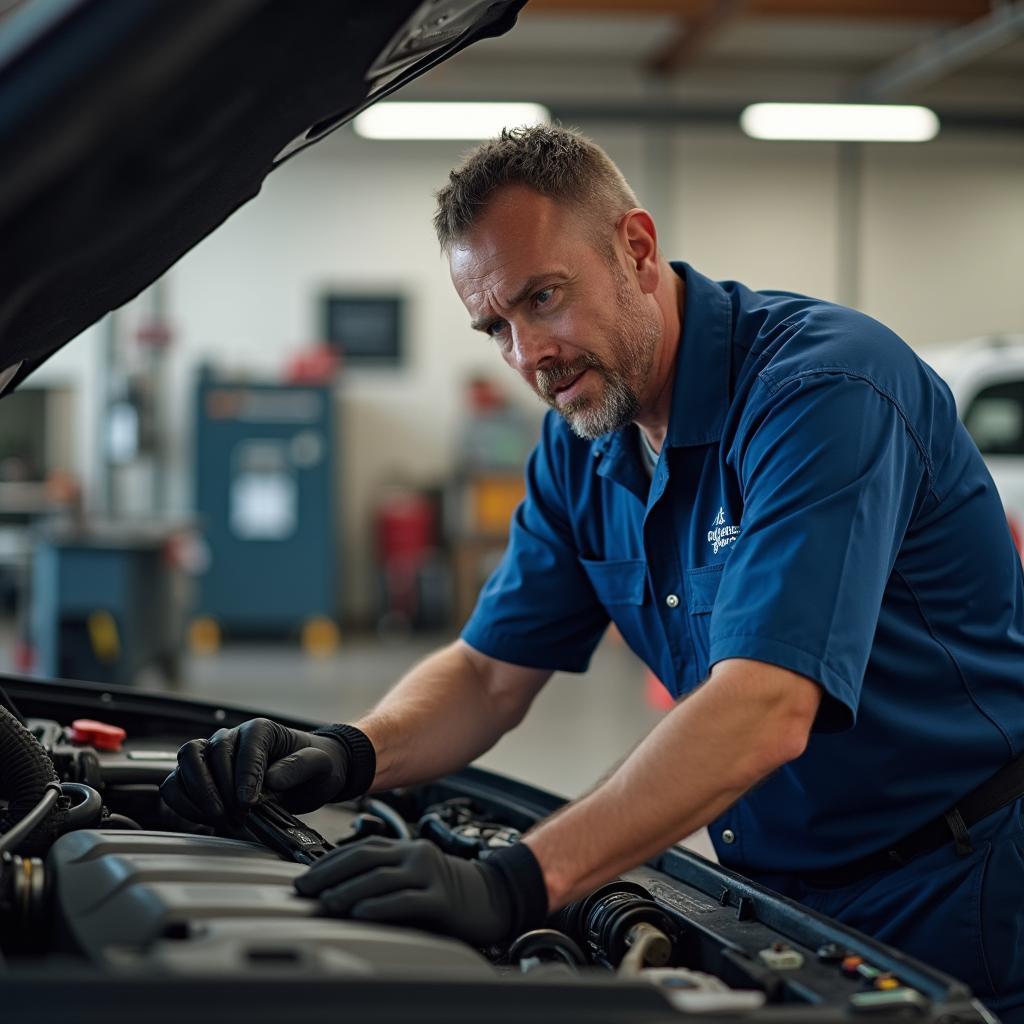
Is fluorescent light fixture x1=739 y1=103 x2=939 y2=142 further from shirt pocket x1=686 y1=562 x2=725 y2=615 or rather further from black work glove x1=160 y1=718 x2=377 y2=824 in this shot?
black work glove x1=160 y1=718 x2=377 y2=824

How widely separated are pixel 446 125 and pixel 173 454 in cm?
327

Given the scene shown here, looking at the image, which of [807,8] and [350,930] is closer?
[350,930]

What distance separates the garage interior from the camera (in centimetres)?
870

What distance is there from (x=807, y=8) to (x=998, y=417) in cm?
322

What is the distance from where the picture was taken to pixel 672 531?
161 centimetres

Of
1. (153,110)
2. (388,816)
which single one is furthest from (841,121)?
(153,110)

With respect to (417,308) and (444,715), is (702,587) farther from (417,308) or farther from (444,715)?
(417,308)

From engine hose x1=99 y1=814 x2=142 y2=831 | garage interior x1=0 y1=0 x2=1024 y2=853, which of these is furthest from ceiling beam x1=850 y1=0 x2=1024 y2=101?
engine hose x1=99 y1=814 x2=142 y2=831

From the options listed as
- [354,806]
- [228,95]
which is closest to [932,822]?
[354,806]

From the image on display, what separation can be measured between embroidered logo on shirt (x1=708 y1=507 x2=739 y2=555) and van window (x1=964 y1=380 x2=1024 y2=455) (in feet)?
15.4

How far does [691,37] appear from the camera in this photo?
8.54 meters

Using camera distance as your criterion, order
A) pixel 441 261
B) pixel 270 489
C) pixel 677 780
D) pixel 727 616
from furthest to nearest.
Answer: pixel 441 261
pixel 270 489
pixel 727 616
pixel 677 780

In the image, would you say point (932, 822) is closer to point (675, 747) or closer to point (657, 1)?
point (675, 747)

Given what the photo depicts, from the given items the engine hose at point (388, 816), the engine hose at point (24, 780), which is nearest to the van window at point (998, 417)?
the engine hose at point (388, 816)
